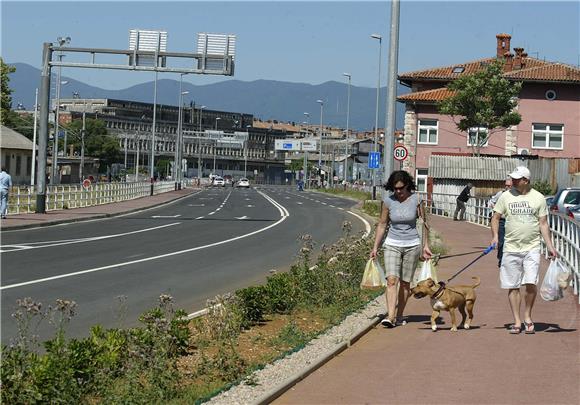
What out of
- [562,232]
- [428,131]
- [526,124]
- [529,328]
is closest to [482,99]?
[526,124]

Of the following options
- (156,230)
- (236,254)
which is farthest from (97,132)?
(236,254)

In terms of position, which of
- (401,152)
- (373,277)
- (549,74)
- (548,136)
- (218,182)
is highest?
(549,74)

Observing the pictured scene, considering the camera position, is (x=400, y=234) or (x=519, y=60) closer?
(x=400, y=234)

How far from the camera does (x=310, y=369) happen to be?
8.88 metres

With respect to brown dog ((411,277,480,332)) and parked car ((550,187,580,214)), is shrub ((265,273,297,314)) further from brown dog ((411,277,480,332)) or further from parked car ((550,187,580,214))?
parked car ((550,187,580,214))

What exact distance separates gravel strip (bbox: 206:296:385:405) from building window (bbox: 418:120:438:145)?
192 ft

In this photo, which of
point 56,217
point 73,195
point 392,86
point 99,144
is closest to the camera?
point 392,86

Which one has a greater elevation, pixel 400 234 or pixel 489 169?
pixel 489 169

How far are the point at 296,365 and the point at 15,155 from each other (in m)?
63.6

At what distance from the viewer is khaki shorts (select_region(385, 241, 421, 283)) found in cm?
1149

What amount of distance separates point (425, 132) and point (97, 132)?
63997mm

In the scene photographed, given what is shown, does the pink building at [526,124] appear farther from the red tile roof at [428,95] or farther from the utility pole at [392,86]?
the utility pole at [392,86]

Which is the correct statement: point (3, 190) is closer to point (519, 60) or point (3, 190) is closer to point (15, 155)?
point (15, 155)

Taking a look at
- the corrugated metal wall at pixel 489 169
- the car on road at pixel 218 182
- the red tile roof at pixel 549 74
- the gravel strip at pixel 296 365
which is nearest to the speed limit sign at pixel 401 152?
the gravel strip at pixel 296 365
